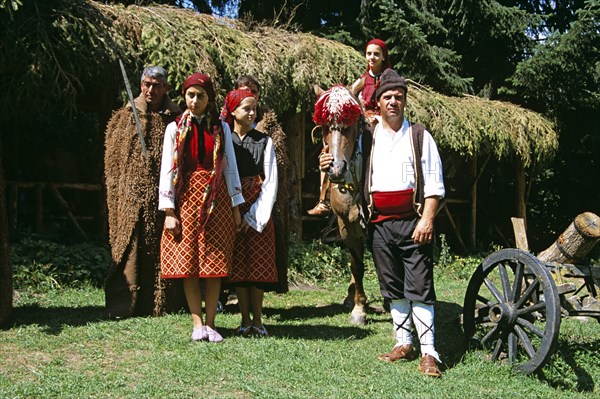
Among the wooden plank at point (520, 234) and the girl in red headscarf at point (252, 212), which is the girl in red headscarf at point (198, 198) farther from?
the wooden plank at point (520, 234)

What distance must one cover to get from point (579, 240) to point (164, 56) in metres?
5.51

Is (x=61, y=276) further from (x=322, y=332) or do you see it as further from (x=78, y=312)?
(x=322, y=332)

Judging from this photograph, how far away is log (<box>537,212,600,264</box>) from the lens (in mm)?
5102

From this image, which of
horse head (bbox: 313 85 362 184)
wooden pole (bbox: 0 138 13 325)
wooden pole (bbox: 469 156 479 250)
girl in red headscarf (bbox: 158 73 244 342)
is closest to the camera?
girl in red headscarf (bbox: 158 73 244 342)

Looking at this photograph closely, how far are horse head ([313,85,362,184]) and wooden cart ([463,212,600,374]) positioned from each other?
136 centimetres

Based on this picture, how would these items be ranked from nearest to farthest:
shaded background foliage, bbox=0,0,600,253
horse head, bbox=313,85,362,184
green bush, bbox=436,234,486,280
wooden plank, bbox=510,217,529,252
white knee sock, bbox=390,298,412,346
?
white knee sock, bbox=390,298,412,346, horse head, bbox=313,85,362,184, wooden plank, bbox=510,217,529,252, green bush, bbox=436,234,486,280, shaded background foliage, bbox=0,0,600,253

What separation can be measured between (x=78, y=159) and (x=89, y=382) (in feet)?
27.7

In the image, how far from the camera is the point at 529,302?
484cm

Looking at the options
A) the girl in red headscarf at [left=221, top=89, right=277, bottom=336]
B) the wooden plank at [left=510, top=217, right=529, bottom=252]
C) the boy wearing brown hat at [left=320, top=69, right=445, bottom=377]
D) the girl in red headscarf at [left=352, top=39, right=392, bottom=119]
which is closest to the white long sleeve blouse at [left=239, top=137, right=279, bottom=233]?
the girl in red headscarf at [left=221, top=89, right=277, bottom=336]

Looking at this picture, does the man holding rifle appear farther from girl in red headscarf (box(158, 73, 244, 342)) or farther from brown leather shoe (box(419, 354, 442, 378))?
brown leather shoe (box(419, 354, 442, 378))

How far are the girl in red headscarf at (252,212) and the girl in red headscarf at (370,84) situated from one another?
67 centimetres

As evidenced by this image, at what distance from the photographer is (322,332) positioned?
18.1 ft

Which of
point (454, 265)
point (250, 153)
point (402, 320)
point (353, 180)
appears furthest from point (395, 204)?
point (454, 265)

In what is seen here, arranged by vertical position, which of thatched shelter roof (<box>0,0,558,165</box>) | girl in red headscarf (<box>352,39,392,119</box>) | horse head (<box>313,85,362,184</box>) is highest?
thatched shelter roof (<box>0,0,558,165</box>)
